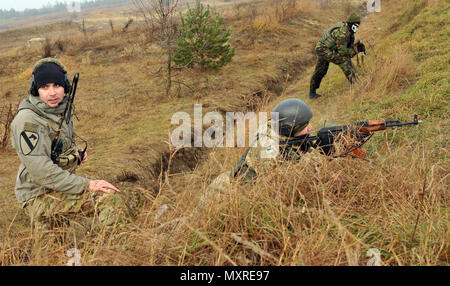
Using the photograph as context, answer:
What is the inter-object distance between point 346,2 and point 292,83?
1209 centimetres

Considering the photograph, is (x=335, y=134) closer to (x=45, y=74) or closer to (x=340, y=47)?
(x=45, y=74)

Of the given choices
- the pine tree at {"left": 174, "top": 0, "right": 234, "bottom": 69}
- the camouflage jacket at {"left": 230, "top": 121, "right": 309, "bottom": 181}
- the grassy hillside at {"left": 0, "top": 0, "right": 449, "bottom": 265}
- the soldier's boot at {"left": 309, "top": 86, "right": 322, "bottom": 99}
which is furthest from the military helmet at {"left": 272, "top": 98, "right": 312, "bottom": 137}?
the pine tree at {"left": 174, "top": 0, "right": 234, "bottom": 69}

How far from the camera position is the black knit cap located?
6.44ft

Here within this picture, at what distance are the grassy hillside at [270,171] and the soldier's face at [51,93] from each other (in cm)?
79

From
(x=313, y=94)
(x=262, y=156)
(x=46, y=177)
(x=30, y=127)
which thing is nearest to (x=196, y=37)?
(x=313, y=94)

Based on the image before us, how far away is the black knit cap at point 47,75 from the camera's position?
1963 millimetres

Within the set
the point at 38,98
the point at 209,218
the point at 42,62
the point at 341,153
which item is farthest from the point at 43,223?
the point at 341,153

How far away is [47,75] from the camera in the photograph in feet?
6.46

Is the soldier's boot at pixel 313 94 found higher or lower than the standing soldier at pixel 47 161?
lower

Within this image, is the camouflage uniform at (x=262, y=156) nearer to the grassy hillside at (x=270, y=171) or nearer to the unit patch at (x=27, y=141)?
the grassy hillside at (x=270, y=171)

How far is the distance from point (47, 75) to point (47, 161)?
578 mm

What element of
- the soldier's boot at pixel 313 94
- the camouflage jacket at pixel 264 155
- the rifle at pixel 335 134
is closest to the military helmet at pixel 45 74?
the camouflage jacket at pixel 264 155

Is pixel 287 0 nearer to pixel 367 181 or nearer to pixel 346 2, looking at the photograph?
pixel 346 2

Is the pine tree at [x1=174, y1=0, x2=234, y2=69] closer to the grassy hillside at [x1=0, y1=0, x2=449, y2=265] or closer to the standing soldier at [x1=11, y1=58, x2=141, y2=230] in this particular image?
the grassy hillside at [x1=0, y1=0, x2=449, y2=265]
